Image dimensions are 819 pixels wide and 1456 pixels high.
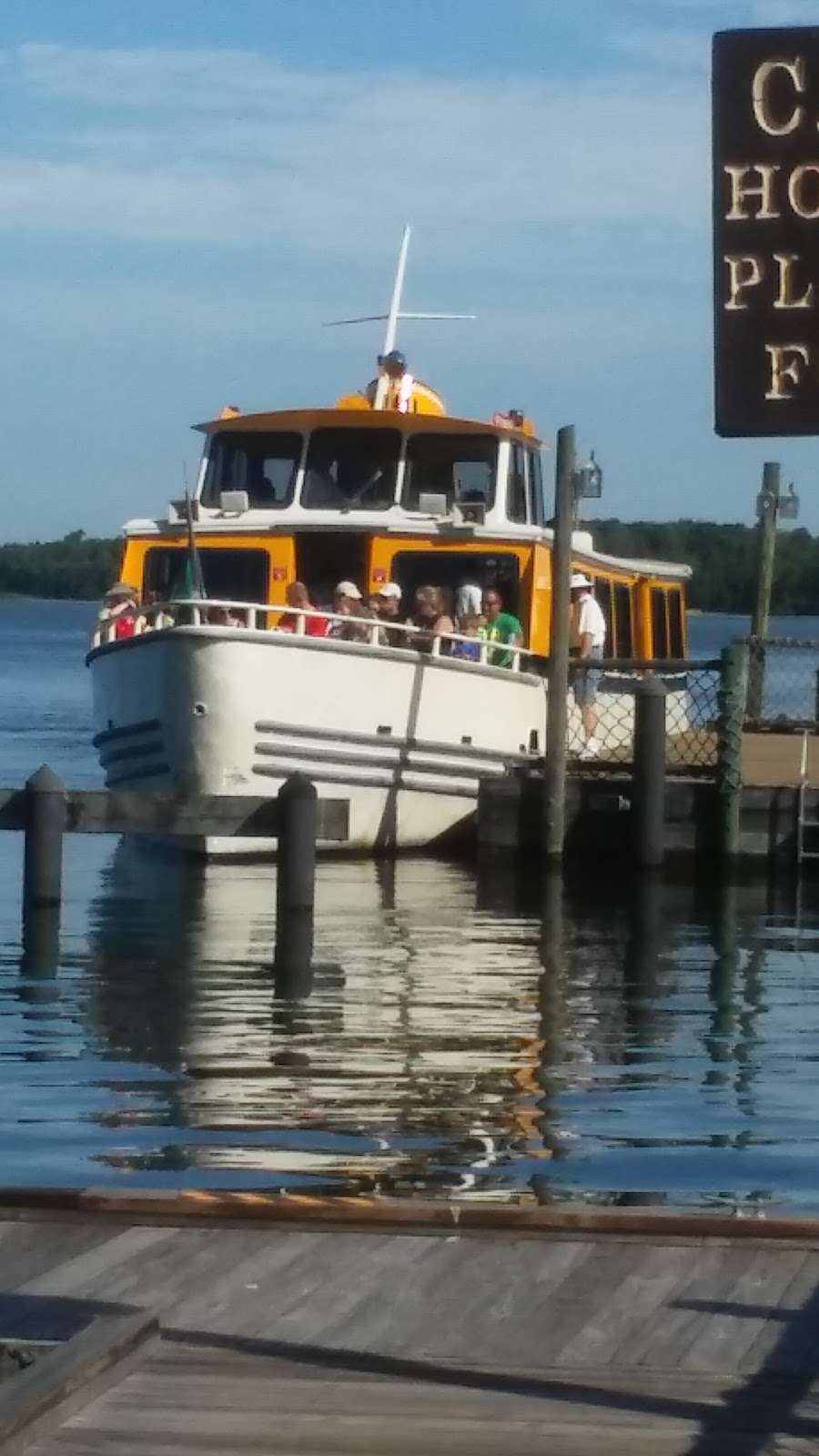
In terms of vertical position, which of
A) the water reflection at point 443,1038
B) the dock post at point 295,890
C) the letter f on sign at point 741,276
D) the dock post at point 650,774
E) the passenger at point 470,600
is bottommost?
the water reflection at point 443,1038

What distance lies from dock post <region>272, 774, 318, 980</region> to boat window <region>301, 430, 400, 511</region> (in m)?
8.25

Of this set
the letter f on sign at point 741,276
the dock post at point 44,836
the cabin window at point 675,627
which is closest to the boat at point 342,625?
the cabin window at point 675,627

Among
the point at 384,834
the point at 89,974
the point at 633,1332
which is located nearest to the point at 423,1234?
the point at 633,1332

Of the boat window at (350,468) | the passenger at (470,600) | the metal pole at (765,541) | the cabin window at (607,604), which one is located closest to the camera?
the passenger at (470,600)

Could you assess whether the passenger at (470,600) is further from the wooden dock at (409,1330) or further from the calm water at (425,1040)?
the wooden dock at (409,1330)

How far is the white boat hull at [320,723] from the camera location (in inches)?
770

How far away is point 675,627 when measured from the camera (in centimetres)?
2700

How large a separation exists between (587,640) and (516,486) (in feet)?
5.32

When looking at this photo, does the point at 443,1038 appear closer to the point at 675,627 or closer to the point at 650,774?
the point at 650,774

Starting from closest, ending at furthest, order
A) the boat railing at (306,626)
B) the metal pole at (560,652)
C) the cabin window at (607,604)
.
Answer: the boat railing at (306,626) < the metal pole at (560,652) < the cabin window at (607,604)

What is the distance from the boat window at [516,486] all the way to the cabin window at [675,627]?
4.11m

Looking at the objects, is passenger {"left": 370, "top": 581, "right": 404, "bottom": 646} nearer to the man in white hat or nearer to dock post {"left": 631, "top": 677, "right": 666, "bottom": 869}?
the man in white hat

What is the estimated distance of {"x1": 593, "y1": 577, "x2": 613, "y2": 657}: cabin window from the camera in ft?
80.1

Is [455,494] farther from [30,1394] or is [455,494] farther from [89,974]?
[30,1394]
